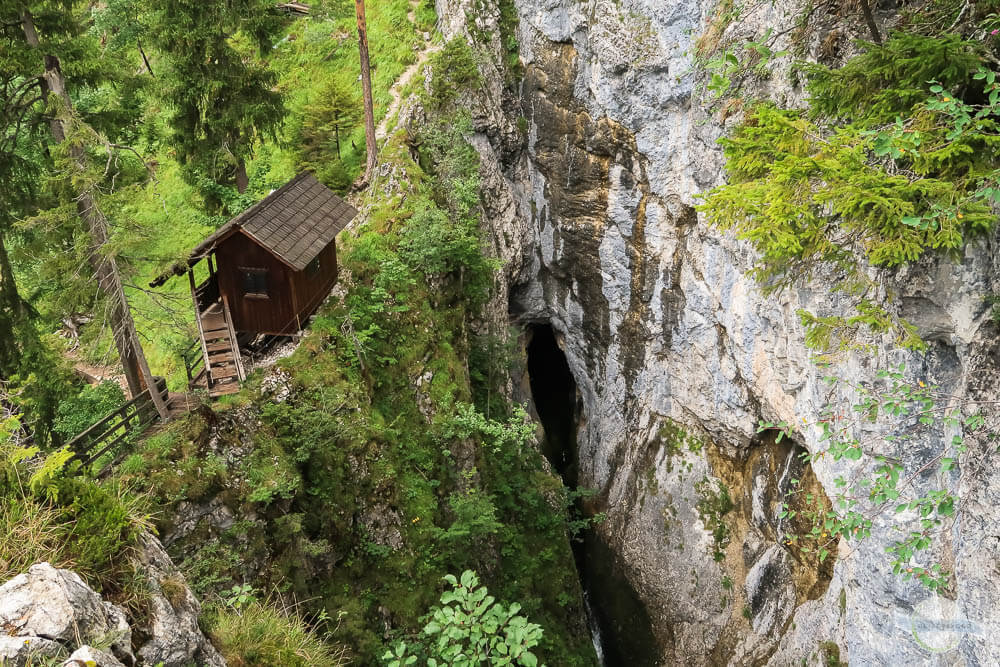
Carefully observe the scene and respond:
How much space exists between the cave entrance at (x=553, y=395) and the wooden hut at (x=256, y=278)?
14495mm

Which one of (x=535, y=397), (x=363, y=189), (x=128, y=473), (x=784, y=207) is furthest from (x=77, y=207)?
(x=535, y=397)

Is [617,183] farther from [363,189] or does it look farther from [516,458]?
[516,458]

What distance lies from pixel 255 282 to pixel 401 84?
1200 cm

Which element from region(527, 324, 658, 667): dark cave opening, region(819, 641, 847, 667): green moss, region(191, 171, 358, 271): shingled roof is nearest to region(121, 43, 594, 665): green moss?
region(191, 171, 358, 271): shingled roof

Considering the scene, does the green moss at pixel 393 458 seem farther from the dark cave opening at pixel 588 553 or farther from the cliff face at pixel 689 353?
the cliff face at pixel 689 353

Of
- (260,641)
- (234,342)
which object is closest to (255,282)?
(234,342)

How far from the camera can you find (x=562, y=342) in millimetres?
24875

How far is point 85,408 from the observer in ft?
42.4

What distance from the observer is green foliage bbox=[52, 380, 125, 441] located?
491 inches

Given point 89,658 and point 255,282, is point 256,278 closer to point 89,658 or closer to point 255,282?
point 255,282

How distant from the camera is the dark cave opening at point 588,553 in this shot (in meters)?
19.2

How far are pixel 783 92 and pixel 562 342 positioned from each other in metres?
14.7

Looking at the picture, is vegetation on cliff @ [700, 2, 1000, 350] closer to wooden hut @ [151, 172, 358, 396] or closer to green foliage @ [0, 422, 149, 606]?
green foliage @ [0, 422, 149, 606]

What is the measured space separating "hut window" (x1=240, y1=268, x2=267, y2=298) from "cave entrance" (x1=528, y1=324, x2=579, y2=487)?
1512 cm
